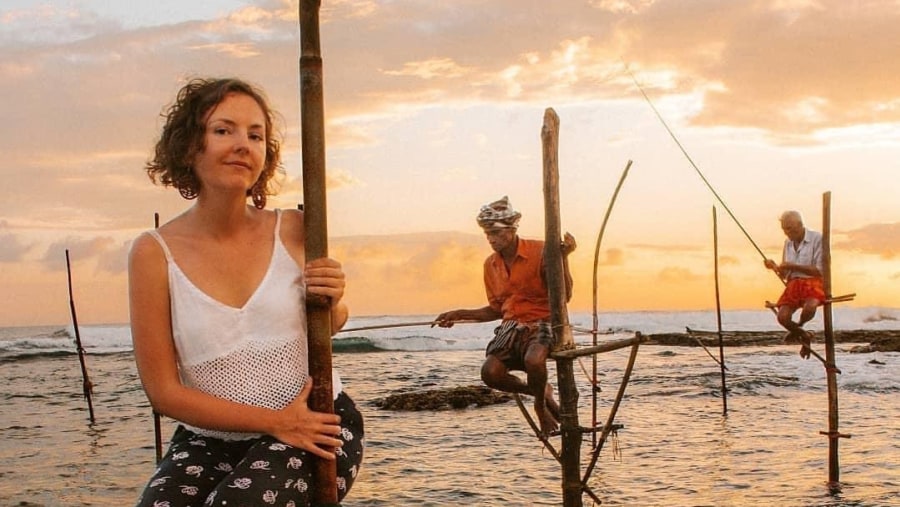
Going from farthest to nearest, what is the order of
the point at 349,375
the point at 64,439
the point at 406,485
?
the point at 349,375 < the point at 64,439 < the point at 406,485

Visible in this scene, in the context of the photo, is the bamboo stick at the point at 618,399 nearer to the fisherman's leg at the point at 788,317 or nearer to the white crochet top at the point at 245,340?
the white crochet top at the point at 245,340

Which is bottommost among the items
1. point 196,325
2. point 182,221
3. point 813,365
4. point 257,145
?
point 813,365

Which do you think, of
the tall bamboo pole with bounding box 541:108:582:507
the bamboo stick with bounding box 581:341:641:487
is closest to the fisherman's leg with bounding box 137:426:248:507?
the bamboo stick with bounding box 581:341:641:487

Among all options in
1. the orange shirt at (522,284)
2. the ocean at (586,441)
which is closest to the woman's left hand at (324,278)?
the orange shirt at (522,284)

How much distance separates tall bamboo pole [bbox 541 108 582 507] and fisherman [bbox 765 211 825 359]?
6587mm

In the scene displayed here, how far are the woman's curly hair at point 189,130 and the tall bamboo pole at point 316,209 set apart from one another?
25cm

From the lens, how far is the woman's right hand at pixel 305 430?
283 cm

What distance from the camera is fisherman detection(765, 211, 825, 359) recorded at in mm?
12406

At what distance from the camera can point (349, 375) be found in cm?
2708

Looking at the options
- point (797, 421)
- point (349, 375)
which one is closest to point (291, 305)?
point (797, 421)

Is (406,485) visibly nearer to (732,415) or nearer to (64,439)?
(64,439)

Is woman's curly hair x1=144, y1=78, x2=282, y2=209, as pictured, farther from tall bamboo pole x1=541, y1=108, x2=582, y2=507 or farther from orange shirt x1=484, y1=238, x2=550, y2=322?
orange shirt x1=484, y1=238, x2=550, y2=322

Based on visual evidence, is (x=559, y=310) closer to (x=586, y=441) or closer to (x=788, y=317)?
(x=788, y=317)

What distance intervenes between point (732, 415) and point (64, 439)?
12.8 metres
